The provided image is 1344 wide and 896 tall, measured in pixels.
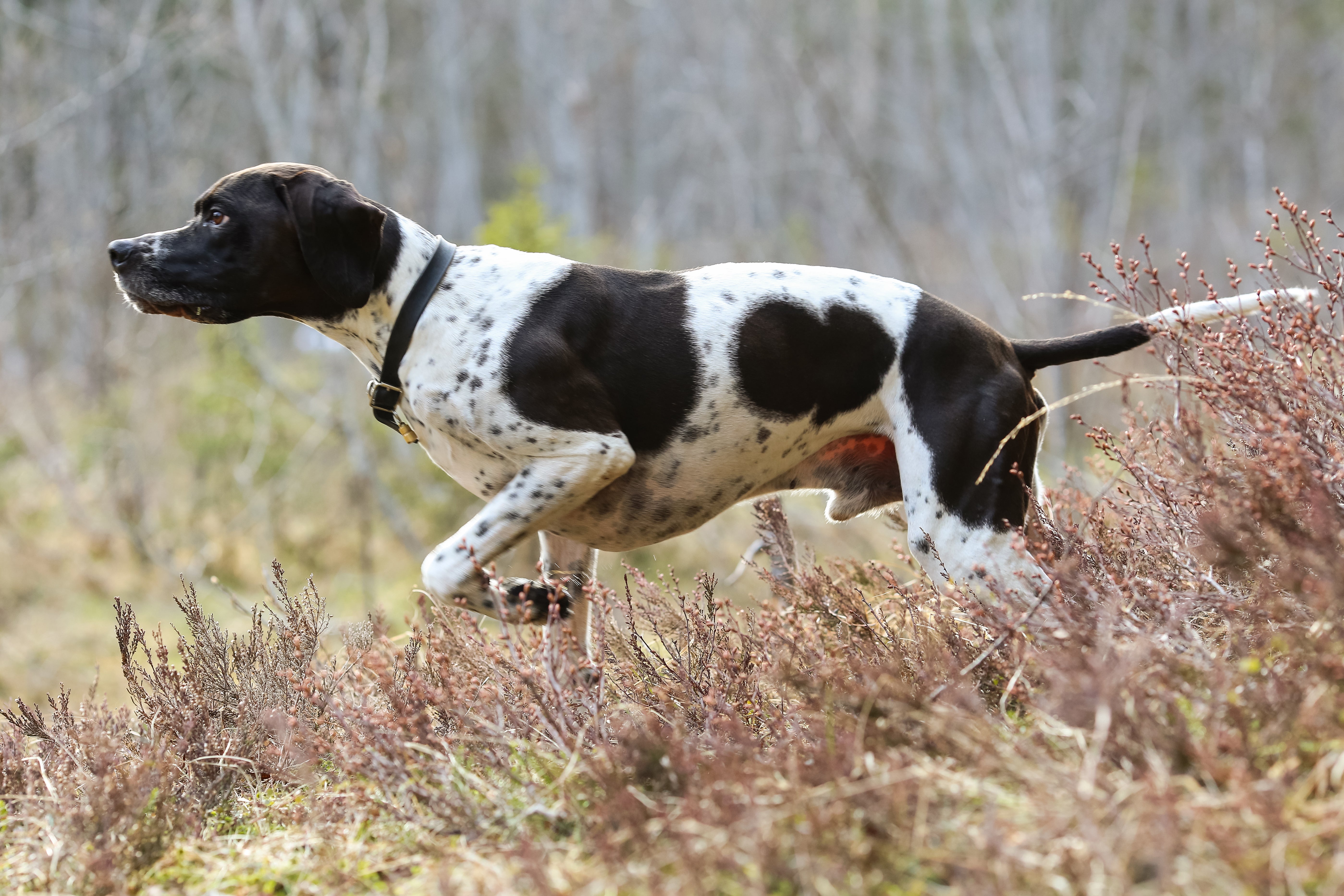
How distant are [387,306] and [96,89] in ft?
22.7

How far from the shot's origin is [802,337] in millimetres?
3467

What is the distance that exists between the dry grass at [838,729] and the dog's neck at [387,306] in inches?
32.0

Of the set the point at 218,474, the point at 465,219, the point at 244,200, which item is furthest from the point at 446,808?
the point at 465,219

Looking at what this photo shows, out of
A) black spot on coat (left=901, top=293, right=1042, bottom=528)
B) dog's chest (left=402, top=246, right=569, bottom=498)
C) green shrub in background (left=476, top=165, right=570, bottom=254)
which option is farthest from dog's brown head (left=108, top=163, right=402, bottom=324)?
green shrub in background (left=476, top=165, right=570, bottom=254)

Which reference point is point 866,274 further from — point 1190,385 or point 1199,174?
point 1199,174

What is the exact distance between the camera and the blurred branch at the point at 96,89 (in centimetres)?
834

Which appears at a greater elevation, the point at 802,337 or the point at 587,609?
the point at 802,337

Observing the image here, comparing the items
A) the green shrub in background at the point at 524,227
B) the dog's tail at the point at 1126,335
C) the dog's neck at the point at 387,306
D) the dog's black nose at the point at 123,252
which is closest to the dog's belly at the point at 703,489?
the dog's tail at the point at 1126,335

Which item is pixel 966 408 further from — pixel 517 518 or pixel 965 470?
pixel 517 518

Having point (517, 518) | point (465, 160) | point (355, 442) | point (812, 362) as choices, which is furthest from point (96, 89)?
point (465, 160)

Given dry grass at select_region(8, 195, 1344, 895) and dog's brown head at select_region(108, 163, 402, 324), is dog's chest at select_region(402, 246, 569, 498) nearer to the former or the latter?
dog's brown head at select_region(108, 163, 402, 324)

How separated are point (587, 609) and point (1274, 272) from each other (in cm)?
241

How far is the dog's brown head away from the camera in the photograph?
342cm

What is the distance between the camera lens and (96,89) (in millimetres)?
8828
